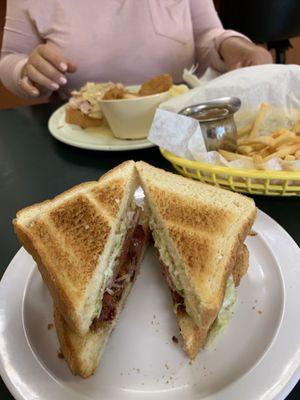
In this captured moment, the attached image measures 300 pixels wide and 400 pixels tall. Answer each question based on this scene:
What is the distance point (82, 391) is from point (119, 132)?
3.97 feet

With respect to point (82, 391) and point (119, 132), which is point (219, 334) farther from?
point (119, 132)

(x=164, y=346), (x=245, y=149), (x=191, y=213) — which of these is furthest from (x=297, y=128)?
(x=164, y=346)

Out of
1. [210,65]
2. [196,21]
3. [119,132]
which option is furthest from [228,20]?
[119,132]

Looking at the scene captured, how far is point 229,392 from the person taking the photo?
0.71 metres

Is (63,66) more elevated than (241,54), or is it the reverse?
(63,66)

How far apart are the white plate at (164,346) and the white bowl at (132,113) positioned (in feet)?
2.71

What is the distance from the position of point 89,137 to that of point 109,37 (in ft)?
3.09

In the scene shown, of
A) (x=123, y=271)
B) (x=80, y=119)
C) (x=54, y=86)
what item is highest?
(x=54, y=86)

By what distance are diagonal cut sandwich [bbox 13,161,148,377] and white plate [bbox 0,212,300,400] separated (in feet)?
0.14

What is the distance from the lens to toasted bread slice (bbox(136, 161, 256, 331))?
89 cm

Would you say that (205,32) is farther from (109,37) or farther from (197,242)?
(197,242)

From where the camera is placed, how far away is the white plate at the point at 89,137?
159 centimetres

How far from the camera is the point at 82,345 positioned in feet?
2.86

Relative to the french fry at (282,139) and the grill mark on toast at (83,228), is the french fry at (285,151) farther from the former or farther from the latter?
the grill mark on toast at (83,228)
